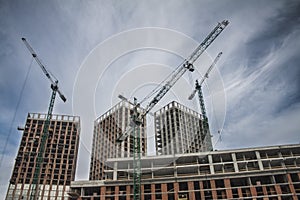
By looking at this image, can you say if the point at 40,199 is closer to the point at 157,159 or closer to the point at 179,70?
the point at 157,159

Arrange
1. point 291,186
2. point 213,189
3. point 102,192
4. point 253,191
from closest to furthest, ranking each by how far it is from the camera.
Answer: point 291,186, point 253,191, point 213,189, point 102,192

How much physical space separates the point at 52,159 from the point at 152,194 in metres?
63.3

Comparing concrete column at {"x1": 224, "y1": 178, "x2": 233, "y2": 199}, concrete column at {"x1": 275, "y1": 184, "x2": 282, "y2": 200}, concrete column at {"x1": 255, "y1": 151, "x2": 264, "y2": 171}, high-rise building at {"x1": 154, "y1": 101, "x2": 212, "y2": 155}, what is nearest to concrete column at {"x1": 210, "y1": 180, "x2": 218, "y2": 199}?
concrete column at {"x1": 224, "y1": 178, "x2": 233, "y2": 199}

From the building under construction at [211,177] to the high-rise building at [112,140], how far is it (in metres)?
37.3

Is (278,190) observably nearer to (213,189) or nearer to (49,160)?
(213,189)

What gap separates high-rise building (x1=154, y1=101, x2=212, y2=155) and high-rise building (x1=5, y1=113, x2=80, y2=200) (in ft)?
137

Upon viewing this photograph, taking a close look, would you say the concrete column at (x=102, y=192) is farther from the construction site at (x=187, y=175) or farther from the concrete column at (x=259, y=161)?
the concrete column at (x=259, y=161)

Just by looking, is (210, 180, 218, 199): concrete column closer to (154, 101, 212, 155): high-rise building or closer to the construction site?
the construction site

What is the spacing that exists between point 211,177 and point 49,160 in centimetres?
7586

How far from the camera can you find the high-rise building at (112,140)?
332ft

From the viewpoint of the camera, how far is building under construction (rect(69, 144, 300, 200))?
2088 inches

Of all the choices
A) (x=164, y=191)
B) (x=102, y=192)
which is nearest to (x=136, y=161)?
(x=164, y=191)

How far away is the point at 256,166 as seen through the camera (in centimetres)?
5791

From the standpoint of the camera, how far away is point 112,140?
109 metres
